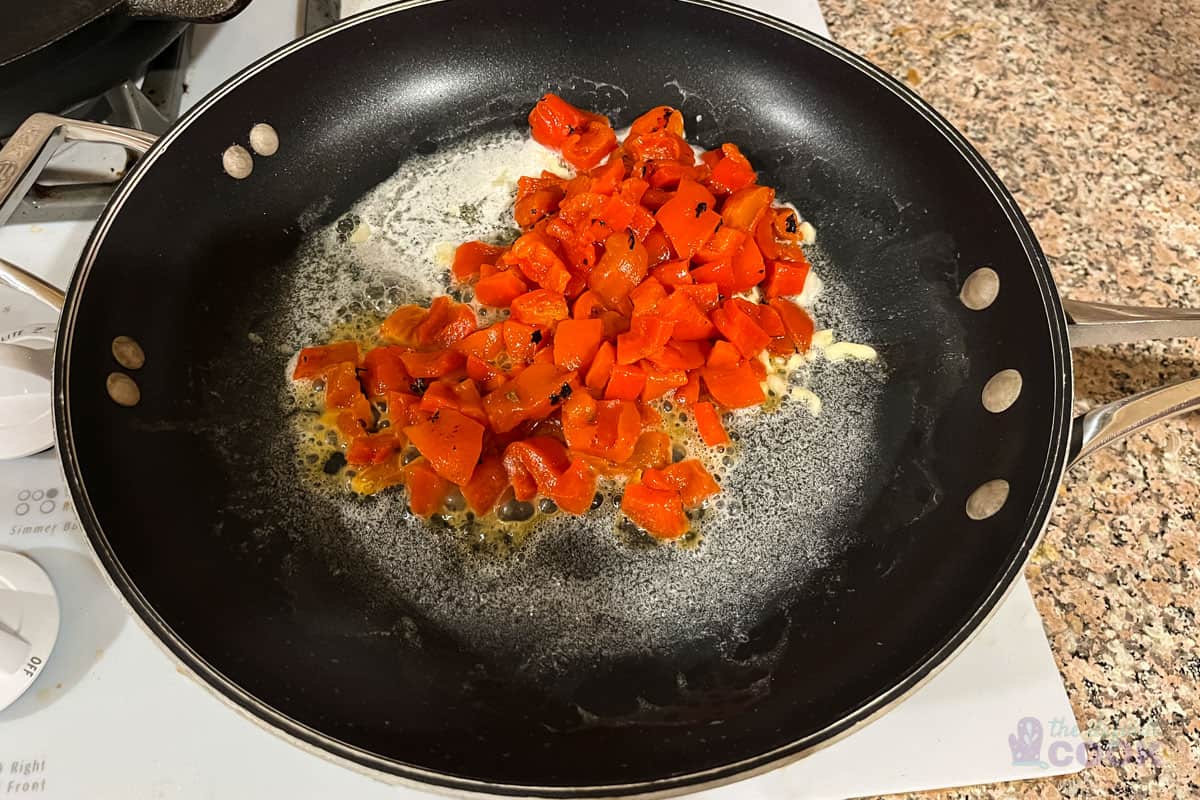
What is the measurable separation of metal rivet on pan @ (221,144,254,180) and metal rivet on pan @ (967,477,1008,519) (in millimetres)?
1109

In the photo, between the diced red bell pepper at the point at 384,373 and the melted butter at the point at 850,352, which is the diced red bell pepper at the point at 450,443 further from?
the melted butter at the point at 850,352

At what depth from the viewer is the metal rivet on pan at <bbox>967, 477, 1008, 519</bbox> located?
0.92m

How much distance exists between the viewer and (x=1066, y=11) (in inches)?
61.5

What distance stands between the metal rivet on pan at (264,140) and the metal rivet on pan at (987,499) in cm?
111

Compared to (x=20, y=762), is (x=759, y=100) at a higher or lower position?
higher

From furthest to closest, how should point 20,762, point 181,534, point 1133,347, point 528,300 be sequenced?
point 1133,347 → point 528,300 → point 181,534 → point 20,762

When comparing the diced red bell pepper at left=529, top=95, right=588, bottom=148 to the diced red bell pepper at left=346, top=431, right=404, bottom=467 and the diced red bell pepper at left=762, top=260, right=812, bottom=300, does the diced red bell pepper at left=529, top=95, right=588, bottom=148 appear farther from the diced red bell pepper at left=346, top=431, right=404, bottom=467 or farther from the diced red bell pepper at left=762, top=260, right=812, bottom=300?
the diced red bell pepper at left=346, top=431, right=404, bottom=467

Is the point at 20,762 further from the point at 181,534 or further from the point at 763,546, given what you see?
the point at 763,546

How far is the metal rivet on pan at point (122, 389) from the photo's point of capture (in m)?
0.97

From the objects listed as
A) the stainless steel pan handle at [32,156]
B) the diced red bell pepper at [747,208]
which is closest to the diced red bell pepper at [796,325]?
the diced red bell pepper at [747,208]

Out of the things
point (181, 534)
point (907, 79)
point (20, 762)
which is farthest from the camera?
point (907, 79)

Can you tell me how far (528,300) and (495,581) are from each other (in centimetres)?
37

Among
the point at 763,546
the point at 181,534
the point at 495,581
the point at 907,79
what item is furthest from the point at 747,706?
the point at 907,79

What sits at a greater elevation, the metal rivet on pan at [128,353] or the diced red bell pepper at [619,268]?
the metal rivet on pan at [128,353]
